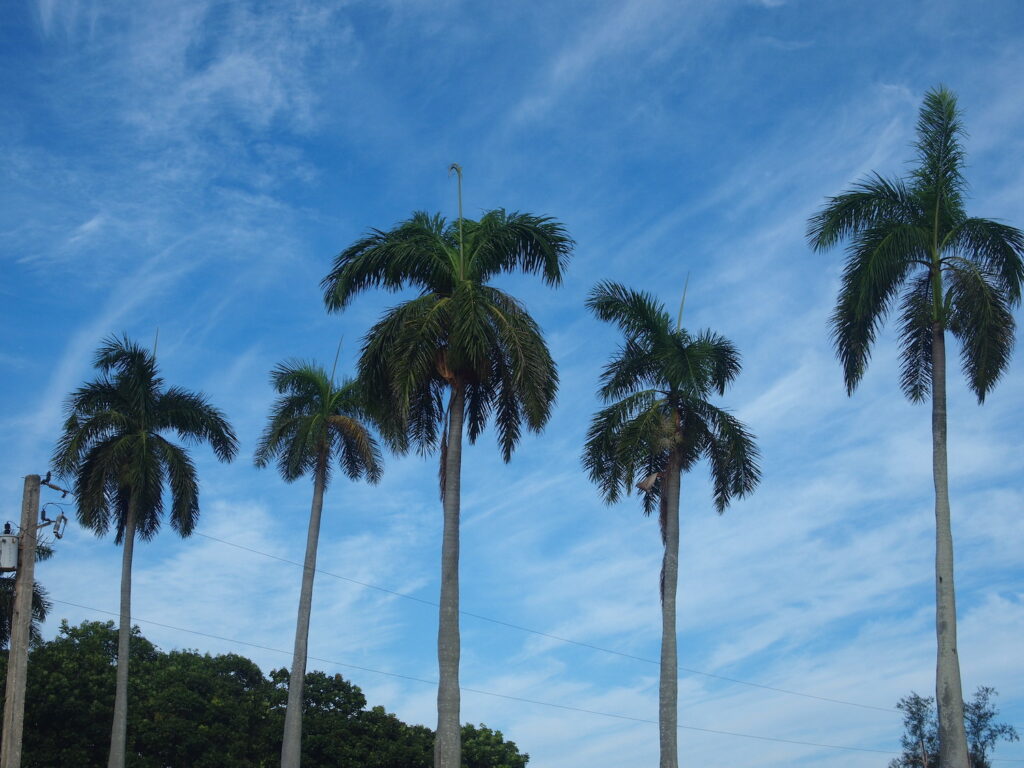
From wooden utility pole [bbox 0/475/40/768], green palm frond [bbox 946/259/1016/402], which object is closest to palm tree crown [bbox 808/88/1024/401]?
green palm frond [bbox 946/259/1016/402]

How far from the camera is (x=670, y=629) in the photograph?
1155 inches

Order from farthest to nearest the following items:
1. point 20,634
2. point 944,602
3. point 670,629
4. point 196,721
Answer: point 196,721, point 670,629, point 944,602, point 20,634

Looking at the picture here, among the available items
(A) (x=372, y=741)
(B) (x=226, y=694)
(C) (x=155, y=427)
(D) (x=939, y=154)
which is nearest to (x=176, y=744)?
(B) (x=226, y=694)

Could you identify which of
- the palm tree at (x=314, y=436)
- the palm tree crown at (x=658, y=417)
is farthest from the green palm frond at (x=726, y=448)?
the palm tree at (x=314, y=436)

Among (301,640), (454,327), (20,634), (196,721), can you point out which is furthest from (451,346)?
(196,721)

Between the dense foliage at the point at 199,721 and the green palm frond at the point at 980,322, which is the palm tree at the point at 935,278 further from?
the dense foliage at the point at 199,721

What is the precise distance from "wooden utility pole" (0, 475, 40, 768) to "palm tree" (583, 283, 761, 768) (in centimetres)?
1375

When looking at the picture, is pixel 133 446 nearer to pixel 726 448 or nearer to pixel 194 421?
pixel 194 421

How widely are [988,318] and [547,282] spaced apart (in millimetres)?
10024

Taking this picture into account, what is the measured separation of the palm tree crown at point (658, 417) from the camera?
3027cm

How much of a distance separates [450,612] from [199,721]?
82.2ft

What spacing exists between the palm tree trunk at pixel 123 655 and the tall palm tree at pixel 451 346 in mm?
17611

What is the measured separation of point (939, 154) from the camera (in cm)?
2791

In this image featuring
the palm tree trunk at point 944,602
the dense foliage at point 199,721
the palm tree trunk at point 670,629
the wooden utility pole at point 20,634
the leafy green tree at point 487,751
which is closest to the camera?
the wooden utility pole at point 20,634
